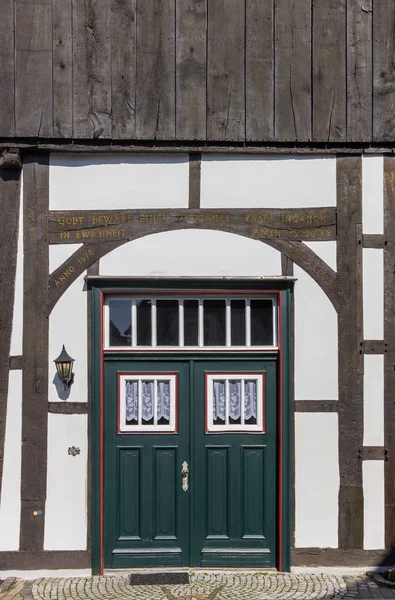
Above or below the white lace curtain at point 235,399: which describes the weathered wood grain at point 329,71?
above

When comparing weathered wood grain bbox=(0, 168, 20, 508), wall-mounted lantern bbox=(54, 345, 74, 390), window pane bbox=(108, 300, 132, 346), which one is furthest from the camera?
window pane bbox=(108, 300, 132, 346)

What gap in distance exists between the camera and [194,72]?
760cm

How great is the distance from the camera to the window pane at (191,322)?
25.0 feet

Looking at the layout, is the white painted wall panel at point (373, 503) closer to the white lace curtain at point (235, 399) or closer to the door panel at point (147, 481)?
the white lace curtain at point (235, 399)

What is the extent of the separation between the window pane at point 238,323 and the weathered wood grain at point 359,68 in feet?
7.00

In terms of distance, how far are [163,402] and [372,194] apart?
3.03 metres

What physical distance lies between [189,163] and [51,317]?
2.11 m

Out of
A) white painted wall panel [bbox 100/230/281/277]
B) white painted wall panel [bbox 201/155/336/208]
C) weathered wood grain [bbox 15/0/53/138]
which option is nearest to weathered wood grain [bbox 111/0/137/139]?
weathered wood grain [bbox 15/0/53/138]

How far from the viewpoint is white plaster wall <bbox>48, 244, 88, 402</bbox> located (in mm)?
7516

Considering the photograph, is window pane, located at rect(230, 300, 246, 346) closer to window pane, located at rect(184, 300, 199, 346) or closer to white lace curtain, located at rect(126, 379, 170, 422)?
window pane, located at rect(184, 300, 199, 346)

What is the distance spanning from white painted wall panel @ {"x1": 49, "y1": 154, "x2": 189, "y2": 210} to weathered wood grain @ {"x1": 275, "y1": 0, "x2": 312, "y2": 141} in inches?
45.6

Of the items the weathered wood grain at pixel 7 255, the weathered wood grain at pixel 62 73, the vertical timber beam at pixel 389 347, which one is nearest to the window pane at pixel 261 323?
the vertical timber beam at pixel 389 347

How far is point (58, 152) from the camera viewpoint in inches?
299

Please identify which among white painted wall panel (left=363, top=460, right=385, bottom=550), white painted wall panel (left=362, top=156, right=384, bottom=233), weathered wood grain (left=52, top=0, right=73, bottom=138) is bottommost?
white painted wall panel (left=363, top=460, right=385, bottom=550)
